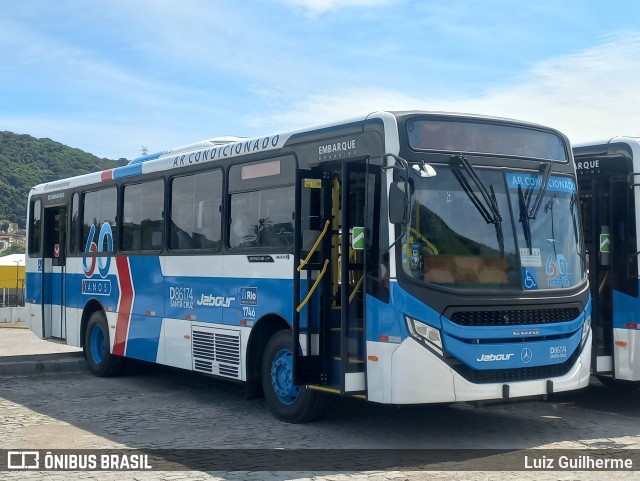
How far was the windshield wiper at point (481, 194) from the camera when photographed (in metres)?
8.78

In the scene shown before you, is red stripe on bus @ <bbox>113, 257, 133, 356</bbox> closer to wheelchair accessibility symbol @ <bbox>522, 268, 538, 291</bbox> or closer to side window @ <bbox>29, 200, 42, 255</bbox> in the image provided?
side window @ <bbox>29, 200, 42, 255</bbox>

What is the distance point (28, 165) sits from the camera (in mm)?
126875

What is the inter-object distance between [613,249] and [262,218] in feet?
13.9

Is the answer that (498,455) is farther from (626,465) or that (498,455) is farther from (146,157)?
(146,157)

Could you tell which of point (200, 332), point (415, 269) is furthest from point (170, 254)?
point (415, 269)

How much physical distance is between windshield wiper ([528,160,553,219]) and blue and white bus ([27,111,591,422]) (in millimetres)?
21

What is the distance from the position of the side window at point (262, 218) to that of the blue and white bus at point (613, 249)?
3.82 metres

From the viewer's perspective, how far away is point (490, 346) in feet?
28.3

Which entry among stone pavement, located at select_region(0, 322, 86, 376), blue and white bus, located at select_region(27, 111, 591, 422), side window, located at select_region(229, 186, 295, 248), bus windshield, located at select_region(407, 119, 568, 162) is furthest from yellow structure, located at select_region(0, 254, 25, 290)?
bus windshield, located at select_region(407, 119, 568, 162)

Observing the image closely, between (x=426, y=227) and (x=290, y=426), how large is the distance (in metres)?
2.77

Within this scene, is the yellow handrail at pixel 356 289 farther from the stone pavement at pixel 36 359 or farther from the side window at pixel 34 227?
the side window at pixel 34 227

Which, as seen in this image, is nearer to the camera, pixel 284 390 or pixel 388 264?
pixel 388 264

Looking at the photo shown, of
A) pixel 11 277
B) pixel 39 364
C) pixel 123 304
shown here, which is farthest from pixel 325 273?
pixel 11 277

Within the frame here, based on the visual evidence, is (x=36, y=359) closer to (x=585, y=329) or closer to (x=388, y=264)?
(x=388, y=264)
